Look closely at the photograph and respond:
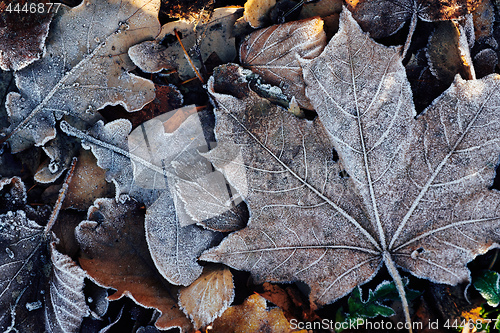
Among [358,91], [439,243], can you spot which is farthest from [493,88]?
[439,243]

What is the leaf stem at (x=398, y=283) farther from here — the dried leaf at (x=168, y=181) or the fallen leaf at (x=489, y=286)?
the dried leaf at (x=168, y=181)

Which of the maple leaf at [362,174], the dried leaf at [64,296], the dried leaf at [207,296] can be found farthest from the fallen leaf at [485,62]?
the dried leaf at [64,296]

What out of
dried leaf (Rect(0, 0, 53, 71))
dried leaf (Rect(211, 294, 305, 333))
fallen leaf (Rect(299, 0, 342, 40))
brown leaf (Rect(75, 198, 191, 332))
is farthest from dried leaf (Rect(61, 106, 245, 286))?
fallen leaf (Rect(299, 0, 342, 40))

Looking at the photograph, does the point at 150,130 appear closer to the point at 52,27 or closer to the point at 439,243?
the point at 52,27

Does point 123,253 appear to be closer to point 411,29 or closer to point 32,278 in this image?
point 32,278

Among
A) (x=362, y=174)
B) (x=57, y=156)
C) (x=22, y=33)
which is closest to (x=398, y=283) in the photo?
(x=362, y=174)
